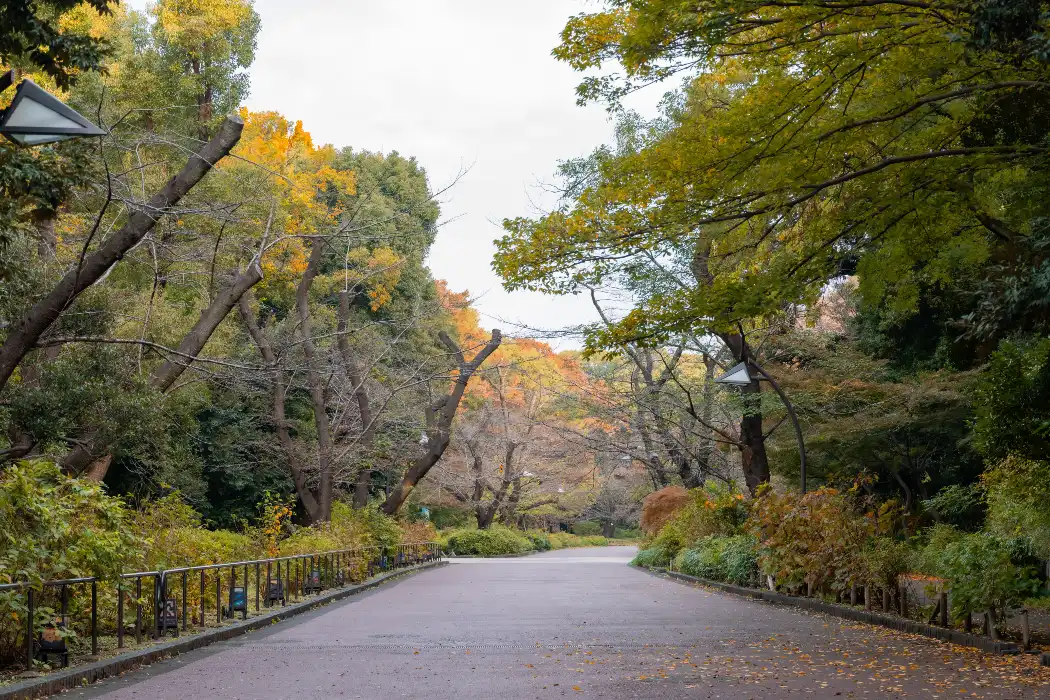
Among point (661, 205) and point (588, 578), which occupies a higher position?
point (661, 205)

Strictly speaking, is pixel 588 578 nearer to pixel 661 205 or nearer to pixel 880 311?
pixel 880 311

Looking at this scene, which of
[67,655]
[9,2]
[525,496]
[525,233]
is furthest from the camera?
[525,496]

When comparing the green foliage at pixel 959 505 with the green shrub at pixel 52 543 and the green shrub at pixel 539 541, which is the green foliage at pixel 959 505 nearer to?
the green shrub at pixel 52 543

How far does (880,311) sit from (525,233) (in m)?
16.3

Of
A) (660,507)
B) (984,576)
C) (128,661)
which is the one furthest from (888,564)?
(660,507)

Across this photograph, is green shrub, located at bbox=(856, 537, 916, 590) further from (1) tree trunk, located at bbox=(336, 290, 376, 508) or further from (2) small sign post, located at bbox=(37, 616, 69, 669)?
(1) tree trunk, located at bbox=(336, 290, 376, 508)

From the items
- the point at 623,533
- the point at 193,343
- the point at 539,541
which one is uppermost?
the point at 193,343

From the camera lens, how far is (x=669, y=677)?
951 cm

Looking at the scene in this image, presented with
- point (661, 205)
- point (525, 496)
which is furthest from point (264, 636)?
point (525, 496)

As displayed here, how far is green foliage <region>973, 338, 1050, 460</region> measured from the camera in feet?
35.7

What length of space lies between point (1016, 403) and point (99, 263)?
10429mm

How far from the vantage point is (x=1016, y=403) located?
36.0ft

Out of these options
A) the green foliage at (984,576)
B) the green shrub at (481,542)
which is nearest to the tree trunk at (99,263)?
the green foliage at (984,576)

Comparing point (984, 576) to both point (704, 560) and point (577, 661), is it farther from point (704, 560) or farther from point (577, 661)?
point (704, 560)
